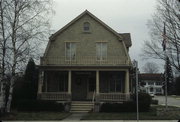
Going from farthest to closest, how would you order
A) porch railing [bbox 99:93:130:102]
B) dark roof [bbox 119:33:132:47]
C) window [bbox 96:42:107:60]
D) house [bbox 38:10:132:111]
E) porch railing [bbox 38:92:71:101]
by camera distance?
dark roof [bbox 119:33:132:47] < window [bbox 96:42:107:60] < house [bbox 38:10:132:111] < porch railing [bbox 38:92:71:101] < porch railing [bbox 99:93:130:102]

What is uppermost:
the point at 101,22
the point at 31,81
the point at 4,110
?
the point at 101,22

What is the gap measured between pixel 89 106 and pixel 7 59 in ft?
33.0

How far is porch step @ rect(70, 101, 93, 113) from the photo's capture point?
33688mm

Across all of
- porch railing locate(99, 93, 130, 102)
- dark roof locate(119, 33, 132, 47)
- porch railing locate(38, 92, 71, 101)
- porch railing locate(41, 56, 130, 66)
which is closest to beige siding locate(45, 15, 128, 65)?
porch railing locate(41, 56, 130, 66)

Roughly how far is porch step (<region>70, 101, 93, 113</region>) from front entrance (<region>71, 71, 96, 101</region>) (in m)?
2.99

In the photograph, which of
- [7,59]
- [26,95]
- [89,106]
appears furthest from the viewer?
[26,95]

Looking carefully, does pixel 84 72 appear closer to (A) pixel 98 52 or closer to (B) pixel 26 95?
(A) pixel 98 52

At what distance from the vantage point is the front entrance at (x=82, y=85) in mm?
38031

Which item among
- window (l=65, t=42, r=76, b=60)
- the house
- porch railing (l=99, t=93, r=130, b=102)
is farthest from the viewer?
window (l=65, t=42, r=76, b=60)

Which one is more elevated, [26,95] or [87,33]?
[87,33]

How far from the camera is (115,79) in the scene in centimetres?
3797

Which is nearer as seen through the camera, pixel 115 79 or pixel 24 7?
pixel 24 7

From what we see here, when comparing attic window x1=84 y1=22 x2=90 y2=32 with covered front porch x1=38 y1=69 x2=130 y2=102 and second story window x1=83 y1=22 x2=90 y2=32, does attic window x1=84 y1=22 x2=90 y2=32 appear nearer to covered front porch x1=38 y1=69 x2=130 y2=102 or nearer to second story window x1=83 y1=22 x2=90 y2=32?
second story window x1=83 y1=22 x2=90 y2=32

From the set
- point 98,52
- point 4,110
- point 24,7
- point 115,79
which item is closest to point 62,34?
point 98,52
